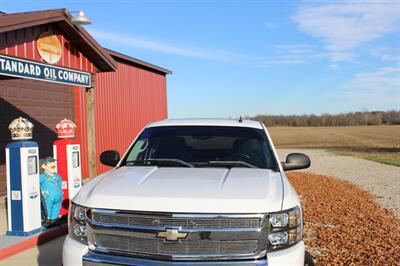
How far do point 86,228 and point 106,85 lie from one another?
12.8 meters

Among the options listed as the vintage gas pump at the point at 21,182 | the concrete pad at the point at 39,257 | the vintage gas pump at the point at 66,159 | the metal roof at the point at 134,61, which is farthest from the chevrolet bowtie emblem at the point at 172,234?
the metal roof at the point at 134,61

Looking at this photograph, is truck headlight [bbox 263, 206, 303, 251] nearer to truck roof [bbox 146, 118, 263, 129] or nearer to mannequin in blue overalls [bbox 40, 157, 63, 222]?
truck roof [bbox 146, 118, 263, 129]

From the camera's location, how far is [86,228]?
3.66m

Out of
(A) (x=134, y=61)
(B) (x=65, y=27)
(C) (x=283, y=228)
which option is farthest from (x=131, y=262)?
(A) (x=134, y=61)

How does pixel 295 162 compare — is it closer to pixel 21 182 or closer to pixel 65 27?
pixel 21 182

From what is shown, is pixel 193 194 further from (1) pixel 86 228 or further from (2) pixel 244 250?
(1) pixel 86 228

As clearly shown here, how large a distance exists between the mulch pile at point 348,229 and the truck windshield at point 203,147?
75.8 inches

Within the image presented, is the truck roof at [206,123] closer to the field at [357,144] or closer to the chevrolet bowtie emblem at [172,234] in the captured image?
the chevrolet bowtie emblem at [172,234]

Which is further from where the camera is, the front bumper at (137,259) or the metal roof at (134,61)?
the metal roof at (134,61)

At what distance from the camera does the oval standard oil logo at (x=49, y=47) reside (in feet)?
26.8

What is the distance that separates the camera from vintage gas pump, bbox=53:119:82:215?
8125 mm

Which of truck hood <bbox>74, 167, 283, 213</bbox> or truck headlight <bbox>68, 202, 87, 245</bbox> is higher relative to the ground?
truck hood <bbox>74, 167, 283, 213</bbox>

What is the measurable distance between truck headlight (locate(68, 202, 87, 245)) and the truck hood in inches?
2.5

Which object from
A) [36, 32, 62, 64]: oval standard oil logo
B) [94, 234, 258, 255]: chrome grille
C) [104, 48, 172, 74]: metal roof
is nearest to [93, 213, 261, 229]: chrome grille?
[94, 234, 258, 255]: chrome grille
